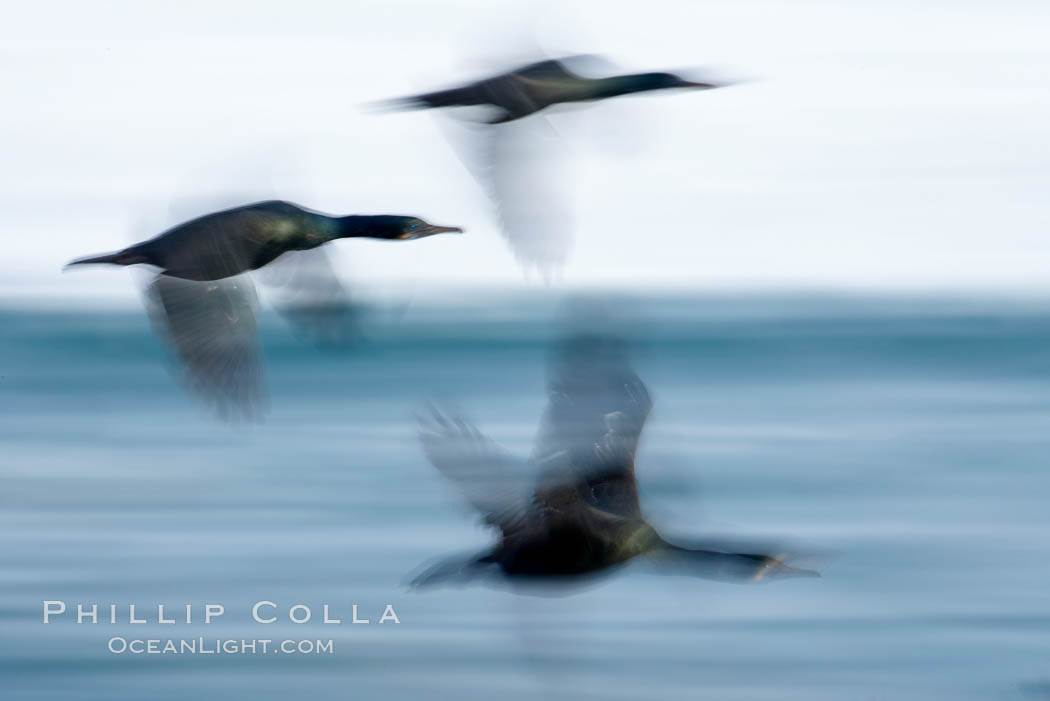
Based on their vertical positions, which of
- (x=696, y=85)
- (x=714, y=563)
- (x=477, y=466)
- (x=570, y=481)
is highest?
(x=696, y=85)

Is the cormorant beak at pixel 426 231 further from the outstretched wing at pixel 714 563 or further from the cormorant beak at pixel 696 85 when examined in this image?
the outstretched wing at pixel 714 563

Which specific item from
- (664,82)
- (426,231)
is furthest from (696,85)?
(426,231)

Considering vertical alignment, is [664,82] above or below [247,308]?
above

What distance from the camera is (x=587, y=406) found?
14.0 feet

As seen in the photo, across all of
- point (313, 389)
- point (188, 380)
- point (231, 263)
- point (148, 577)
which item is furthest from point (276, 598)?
point (313, 389)

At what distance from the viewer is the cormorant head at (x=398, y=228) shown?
16.2 ft

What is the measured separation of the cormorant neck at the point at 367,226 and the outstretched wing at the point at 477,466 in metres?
0.84

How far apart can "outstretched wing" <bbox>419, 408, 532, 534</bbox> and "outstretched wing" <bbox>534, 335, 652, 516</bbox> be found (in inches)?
3.9

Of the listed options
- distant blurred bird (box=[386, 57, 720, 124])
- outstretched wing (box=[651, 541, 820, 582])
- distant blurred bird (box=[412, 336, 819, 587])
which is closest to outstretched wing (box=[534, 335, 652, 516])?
distant blurred bird (box=[412, 336, 819, 587])

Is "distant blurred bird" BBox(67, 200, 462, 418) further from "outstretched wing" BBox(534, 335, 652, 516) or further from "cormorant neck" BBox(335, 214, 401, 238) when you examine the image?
"outstretched wing" BBox(534, 335, 652, 516)

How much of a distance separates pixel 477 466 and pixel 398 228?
1051 millimetres

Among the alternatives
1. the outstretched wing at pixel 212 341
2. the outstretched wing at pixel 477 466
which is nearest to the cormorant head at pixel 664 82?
the outstretched wing at pixel 477 466

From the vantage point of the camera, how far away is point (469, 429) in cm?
413

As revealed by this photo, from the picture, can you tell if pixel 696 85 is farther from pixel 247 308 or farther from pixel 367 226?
pixel 247 308
